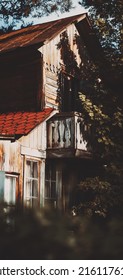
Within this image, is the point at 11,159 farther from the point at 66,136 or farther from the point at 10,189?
the point at 66,136

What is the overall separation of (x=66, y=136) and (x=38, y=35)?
202 inches

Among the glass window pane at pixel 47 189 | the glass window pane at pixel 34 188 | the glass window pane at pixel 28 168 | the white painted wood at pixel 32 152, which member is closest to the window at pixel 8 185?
the glass window pane at pixel 28 168

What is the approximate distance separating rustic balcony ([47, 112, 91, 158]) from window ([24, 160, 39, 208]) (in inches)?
30.7

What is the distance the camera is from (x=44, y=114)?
1405 cm

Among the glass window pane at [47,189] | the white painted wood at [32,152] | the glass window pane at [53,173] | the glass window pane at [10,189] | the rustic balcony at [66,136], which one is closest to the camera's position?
the glass window pane at [10,189]

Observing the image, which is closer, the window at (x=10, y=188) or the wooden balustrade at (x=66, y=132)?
the window at (x=10, y=188)

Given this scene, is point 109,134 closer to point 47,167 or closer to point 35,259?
point 47,167

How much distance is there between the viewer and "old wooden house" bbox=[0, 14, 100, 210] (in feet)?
41.3

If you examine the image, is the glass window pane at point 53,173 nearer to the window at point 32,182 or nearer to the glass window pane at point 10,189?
the window at point 32,182

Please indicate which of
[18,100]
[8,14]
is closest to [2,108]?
[18,100]

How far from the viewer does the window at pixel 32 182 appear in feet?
42.6

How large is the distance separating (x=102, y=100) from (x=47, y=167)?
126 inches

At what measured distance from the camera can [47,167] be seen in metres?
14.3

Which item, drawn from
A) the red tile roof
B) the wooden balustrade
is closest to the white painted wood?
the wooden balustrade
